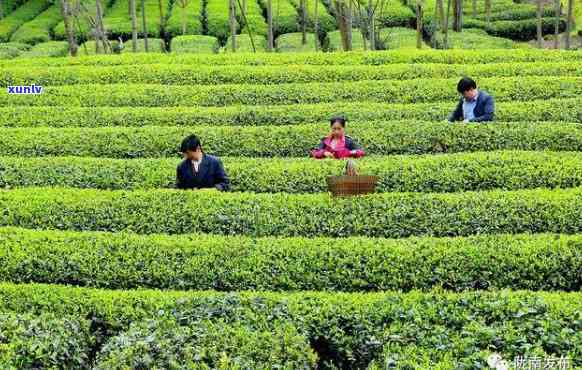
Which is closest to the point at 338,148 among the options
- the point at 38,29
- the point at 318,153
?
the point at 318,153

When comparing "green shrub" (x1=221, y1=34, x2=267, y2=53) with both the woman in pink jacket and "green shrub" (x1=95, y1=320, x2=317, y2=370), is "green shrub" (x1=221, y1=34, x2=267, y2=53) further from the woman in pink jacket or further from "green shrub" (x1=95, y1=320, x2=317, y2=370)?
"green shrub" (x1=95, y1=320, x2=317, y2=370)

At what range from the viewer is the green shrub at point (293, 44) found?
3383cm

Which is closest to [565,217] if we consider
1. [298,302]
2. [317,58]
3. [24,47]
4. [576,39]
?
[298,302]

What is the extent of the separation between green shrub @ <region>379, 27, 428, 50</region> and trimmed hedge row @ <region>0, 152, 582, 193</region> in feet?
62.4

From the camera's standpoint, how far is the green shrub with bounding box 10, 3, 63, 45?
39.8 m

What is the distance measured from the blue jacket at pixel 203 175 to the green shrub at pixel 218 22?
90.1 ft

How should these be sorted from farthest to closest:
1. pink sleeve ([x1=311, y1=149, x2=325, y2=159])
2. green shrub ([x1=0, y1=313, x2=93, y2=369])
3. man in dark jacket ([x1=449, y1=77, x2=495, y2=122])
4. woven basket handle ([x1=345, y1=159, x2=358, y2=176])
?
man in dark jacket ([x1=449, y1=77, x2=495, y2=122])
pink sleeve ([x1=311, y1=149, x2=325, y2=159])
woven basket handle ([x1=345, y1=159, x2=358, y2=176])
green shrub ([x1=0, y1=313, x2=93, y2=369])

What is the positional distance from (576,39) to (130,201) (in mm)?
28392

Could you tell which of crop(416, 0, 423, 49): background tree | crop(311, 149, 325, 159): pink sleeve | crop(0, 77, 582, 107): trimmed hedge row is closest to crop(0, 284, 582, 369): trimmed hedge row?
crop(311, 149, 325, 159): pink sleeve

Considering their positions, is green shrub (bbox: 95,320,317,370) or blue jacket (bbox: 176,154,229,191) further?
blue jacket (bbox: 176,154,229,191)

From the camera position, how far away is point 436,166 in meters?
13.2

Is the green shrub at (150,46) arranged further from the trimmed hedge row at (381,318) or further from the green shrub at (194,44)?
the trimmed hedge row at (381,318)

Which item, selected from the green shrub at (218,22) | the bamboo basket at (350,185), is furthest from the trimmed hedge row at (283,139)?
the green shrub at (218,22)

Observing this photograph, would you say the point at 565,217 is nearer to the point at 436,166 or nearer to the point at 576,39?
the point at 436,166
